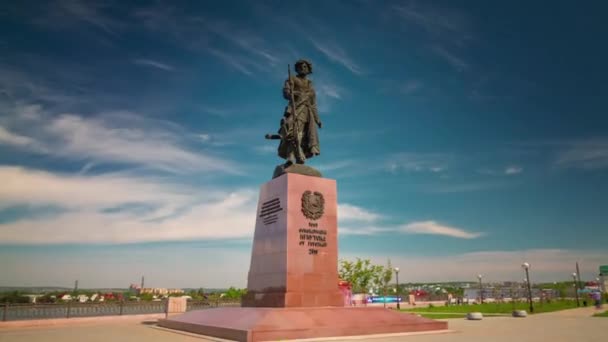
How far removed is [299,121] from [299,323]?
7.92m

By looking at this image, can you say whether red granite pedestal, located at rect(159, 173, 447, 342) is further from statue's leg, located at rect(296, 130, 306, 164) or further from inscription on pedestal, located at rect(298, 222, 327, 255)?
statue's leg, located at rect(296, 130, 306, 164)

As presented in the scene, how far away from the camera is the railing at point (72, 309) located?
67.3ft

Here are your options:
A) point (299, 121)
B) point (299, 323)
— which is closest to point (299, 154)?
point (299, 121)

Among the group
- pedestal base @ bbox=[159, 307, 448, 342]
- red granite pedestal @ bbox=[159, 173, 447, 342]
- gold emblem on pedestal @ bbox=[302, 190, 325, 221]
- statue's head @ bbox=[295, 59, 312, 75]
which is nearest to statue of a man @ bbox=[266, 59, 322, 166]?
statue's head @ bbox=[295, 59, 312, 75]

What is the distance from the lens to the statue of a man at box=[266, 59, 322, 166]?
16.5 m

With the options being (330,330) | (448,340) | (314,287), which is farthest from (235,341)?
(448,340)

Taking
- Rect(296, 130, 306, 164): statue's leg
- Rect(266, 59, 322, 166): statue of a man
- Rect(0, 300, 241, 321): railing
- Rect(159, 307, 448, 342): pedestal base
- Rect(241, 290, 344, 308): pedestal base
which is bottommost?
Rect(0, 300, 241, 321): railing

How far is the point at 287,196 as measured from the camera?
14461 mm

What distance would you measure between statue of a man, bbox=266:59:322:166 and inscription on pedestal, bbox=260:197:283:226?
1.66 m

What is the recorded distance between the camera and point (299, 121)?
16.7 metres

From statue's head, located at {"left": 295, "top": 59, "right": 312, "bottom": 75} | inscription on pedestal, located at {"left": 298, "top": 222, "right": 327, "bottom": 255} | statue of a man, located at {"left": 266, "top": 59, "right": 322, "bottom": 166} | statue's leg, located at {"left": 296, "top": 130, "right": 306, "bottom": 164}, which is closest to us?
inscription on pedestal, located at {"left": 298, "top": 222, "right": 327, "bottom": 255}

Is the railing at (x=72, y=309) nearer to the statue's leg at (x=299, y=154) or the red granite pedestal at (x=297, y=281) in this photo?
the red granite pedestal at (x=297, y=281)

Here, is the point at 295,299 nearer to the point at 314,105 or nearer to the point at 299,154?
the point at 299,154

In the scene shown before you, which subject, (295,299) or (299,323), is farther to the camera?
(295,299)
